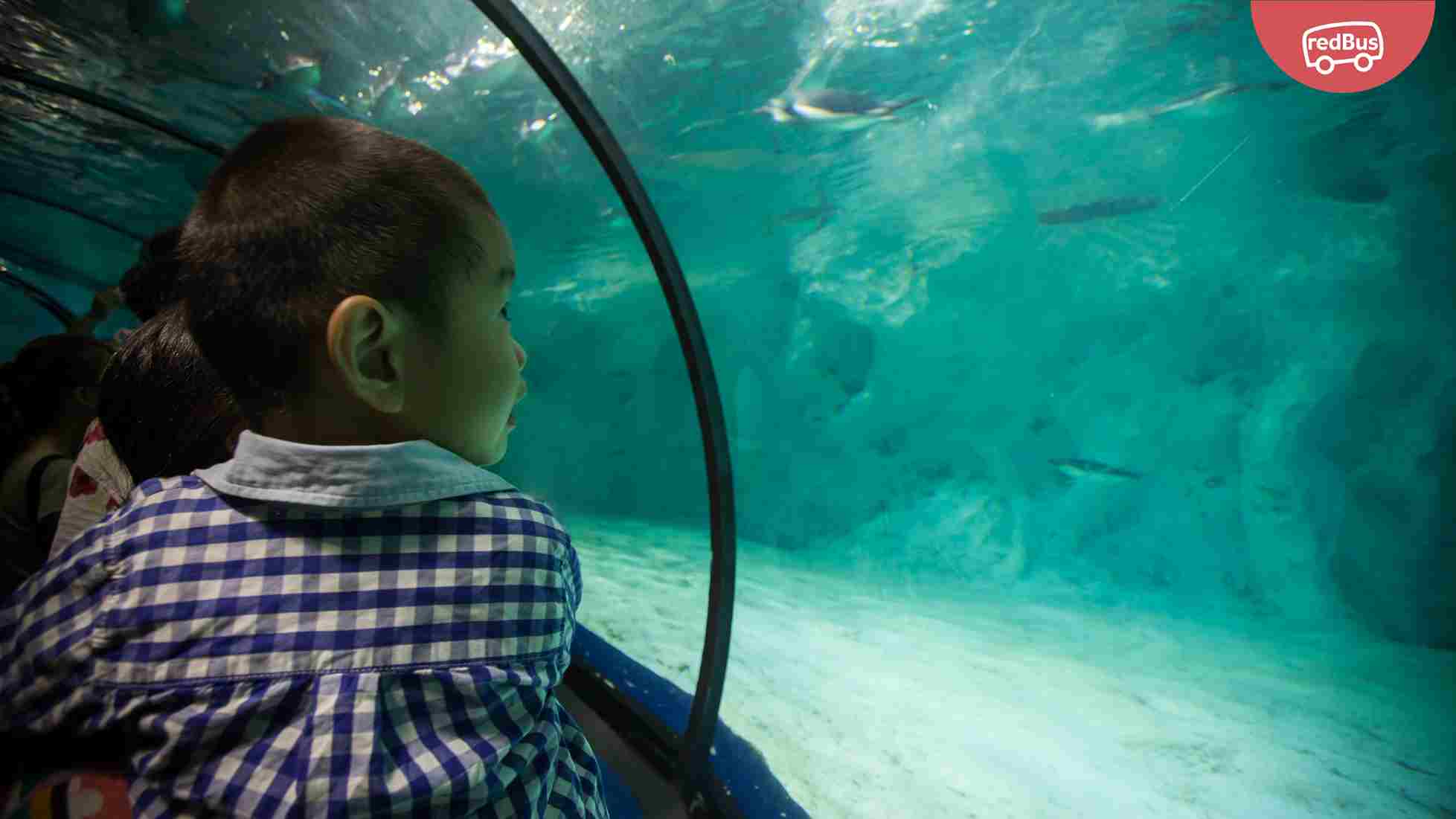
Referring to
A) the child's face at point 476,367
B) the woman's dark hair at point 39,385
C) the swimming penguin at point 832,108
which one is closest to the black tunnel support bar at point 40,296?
the woman's dark hair at point 39,385

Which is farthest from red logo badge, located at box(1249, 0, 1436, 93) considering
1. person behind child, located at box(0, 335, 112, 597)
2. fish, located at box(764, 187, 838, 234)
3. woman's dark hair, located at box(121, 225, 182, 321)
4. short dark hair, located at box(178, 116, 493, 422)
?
fish, located at box(764, 187, 838, 234)

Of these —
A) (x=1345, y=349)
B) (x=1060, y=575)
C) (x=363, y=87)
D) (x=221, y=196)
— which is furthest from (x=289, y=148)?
(x=1345, y=349)

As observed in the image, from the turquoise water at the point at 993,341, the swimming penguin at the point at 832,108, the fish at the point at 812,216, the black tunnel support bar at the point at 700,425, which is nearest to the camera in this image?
the black tunnel support bar at the point at 700,425

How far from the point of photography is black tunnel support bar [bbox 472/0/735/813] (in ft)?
5.61

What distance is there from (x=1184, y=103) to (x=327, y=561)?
15056 mm

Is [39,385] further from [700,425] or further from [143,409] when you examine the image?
[700,425]

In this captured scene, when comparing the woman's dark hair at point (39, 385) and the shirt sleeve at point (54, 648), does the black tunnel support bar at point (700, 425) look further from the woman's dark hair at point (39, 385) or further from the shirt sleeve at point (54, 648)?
the woman's dark hair at point (39, 385)

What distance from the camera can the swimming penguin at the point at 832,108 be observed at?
1112 cm

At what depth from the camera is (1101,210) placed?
1529cm

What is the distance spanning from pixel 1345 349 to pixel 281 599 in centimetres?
2089

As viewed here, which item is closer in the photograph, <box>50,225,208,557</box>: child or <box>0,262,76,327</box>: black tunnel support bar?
<box>50,225,208,557</box>: child

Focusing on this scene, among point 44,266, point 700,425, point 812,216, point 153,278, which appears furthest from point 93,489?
point 44,266

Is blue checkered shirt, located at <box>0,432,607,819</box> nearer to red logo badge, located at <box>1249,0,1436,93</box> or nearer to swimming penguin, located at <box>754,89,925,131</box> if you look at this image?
red logo badge, located at <box>1249,0,1436,93</box>

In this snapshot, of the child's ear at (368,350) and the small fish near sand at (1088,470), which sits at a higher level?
the child's ear at (368,350)
